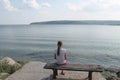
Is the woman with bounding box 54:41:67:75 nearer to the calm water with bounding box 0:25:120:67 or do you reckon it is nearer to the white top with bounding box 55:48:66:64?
the white top with bounding box 55:48:66:64

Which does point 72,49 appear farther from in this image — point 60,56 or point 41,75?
point 60,56

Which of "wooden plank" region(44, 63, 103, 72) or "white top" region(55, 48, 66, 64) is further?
"white top" region(55, 48, 66, 64)

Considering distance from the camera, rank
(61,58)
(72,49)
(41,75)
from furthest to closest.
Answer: (72,49) → (41,75) → (61,58)

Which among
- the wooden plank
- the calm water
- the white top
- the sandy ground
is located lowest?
the calm water

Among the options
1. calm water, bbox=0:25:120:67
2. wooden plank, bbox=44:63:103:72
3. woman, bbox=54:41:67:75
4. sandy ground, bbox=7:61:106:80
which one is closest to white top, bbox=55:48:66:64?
woman, bbox=54:41:67:75

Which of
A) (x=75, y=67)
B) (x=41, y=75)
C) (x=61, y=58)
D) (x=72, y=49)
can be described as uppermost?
(x=61, y=58)

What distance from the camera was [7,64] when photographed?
40.9ft

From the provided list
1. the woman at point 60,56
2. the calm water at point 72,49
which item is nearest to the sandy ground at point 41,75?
the woman at point 60,56

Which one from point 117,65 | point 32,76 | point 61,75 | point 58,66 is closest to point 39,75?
point 32,76

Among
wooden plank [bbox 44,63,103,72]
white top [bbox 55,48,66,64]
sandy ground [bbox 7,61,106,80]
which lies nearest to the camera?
wooden plank [bbox 44,63,103,72]

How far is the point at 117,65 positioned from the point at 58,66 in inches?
661

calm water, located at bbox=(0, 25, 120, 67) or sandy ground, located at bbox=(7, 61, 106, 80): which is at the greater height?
sandy ground, located at bbox=(7, 61, 106, 80)

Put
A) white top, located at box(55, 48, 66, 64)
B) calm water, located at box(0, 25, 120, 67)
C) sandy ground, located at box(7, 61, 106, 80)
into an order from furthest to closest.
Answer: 1. calm water, located at box(0, 25, 120, 67)
2. sandy ground, located at box(7, 61, 106, 80)
3. white top, located at box(55, 48, 66, 64)

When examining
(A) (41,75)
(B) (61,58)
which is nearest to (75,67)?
(B) (61,58)
